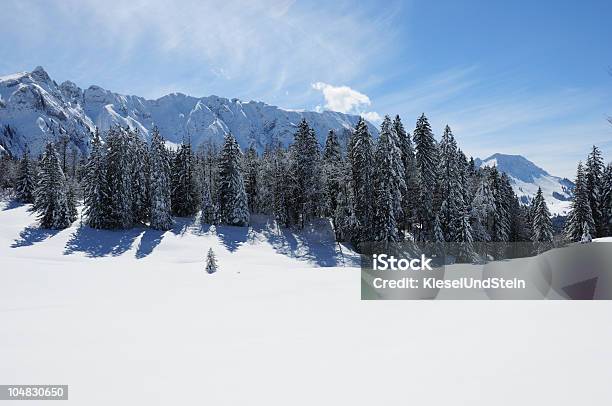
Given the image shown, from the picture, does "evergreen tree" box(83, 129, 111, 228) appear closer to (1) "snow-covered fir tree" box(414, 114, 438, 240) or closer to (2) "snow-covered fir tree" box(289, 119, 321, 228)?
(2) "snow-covered fir tree" box(289, 119, 321, 228)

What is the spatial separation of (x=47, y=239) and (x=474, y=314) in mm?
43045

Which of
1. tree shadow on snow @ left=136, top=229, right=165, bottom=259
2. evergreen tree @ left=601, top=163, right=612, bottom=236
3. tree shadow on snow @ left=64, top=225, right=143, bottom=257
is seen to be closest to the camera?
tree shadow on snow @ left=64, top=225, right=143, bottom=257

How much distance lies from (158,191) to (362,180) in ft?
81.1

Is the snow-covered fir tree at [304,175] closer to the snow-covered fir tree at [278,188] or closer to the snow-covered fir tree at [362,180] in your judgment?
the snow-covered fir tree at [278,188]

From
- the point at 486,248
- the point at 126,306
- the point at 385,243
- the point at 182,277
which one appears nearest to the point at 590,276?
the point at 126,306

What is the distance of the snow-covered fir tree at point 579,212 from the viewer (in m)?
40.0

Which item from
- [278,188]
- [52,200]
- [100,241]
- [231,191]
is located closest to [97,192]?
[52,200]

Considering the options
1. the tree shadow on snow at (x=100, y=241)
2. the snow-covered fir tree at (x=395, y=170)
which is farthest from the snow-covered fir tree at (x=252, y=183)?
the snow-covered fir tree at (x=395, y=170)

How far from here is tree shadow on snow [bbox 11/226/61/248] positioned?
36969mm

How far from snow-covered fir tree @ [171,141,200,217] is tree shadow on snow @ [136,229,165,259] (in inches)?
381

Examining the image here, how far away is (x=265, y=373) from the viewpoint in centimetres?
518

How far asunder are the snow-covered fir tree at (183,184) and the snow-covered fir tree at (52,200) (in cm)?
1453

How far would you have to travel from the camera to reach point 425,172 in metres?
43.7

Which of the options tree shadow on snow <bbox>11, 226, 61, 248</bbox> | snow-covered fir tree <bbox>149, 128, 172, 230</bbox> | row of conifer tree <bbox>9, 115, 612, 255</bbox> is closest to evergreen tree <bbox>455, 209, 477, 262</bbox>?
row of conifer tree <bbox>9, 115, 612, 255</bbox>
